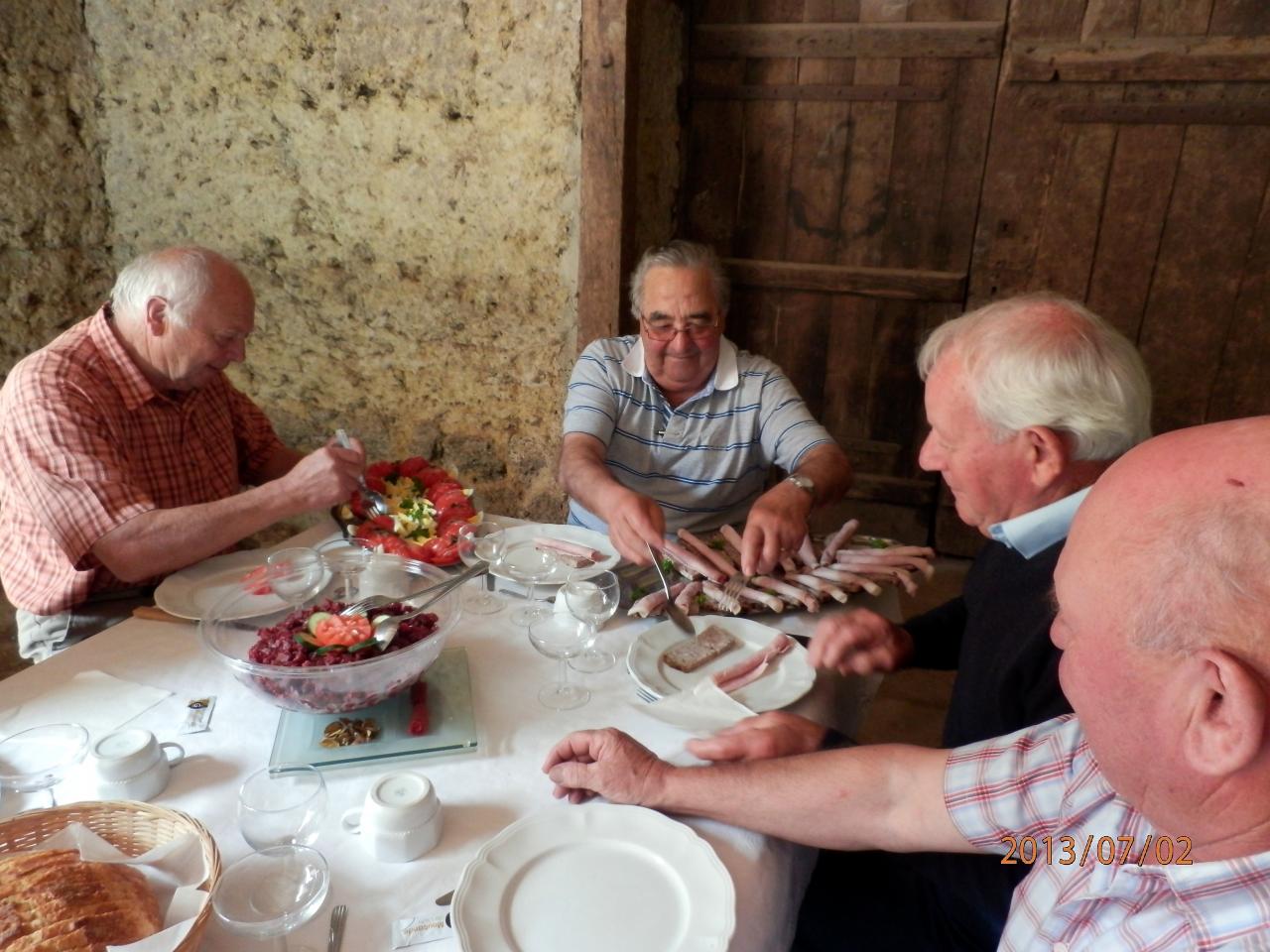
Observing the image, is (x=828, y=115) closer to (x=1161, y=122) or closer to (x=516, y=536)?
(x=1161, y=122)

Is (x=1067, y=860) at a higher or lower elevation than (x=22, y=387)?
lower

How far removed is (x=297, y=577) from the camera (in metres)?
1.71

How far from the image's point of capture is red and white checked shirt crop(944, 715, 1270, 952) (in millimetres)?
780

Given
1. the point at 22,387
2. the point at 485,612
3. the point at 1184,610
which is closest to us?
the point at 1184,610

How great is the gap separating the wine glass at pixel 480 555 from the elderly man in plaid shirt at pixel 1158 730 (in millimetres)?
1065

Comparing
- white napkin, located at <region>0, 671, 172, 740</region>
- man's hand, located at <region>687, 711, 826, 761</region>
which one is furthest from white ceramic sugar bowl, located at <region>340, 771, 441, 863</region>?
white napkin, located at <region>0, 671, 172, 740</region>

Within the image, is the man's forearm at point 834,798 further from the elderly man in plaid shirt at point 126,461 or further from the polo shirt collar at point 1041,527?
the elderly man in plaid shirt at point 126,461

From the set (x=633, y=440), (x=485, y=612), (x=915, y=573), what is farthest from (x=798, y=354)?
A: (x=485, y=612)

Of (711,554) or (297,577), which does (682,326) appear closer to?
(711,554)

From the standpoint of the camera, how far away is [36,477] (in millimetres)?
1827

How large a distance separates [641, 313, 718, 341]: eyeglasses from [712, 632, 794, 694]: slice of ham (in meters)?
1.22

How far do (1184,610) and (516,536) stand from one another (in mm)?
1605

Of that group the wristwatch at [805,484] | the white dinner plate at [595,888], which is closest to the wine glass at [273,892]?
the white dinner plate at [595,888]

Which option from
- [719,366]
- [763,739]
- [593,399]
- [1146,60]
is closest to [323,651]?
[763,739]
